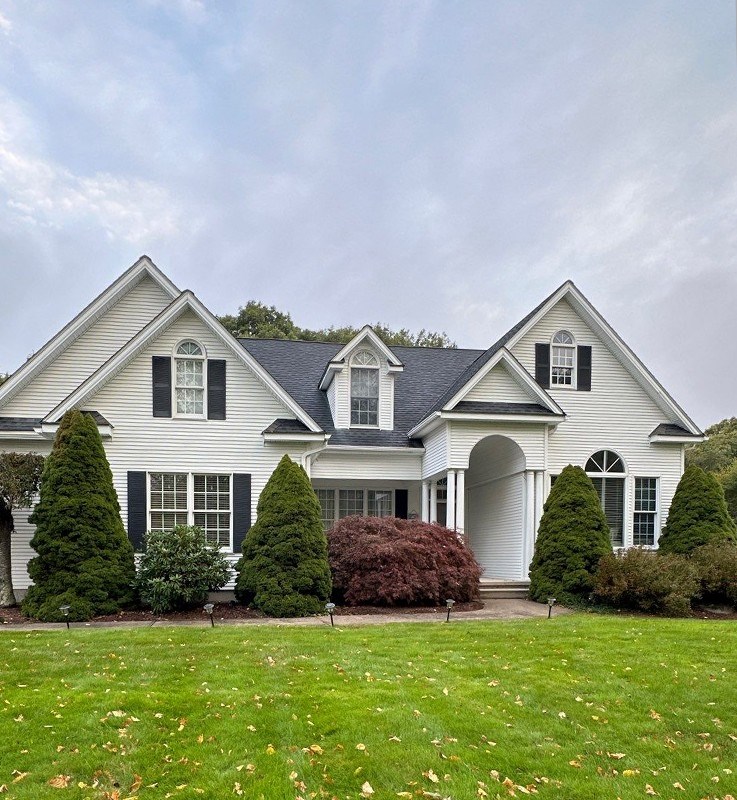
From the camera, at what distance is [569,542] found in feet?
49.9

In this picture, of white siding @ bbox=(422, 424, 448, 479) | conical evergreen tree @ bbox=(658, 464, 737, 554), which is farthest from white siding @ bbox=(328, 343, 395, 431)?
conical evergreen tree @ bbox=(658, 464, 737, 554)

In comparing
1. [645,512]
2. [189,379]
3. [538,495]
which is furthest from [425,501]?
[189,379]

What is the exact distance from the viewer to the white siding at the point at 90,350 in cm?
1605

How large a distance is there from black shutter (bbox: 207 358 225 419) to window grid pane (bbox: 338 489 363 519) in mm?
5532

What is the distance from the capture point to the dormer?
18.4m

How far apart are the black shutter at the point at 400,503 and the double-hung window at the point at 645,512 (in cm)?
669

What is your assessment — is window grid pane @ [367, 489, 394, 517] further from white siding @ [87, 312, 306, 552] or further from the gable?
the gable

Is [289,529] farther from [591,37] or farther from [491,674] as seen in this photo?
[591,37]

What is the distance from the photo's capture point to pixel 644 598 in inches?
546

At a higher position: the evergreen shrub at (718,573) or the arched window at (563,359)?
the arched window at (563,359)

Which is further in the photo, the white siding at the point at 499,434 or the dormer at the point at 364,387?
the dormer at the point at 364,387

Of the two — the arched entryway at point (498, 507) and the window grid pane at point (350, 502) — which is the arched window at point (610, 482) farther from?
the window grid pane at point (350, 502)

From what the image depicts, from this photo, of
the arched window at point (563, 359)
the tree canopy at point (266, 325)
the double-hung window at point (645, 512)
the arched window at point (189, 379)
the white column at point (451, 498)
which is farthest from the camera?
the tree canopy at point (266, 325)

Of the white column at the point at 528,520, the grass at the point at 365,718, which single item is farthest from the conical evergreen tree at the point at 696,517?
the grass at the point at 365,718
